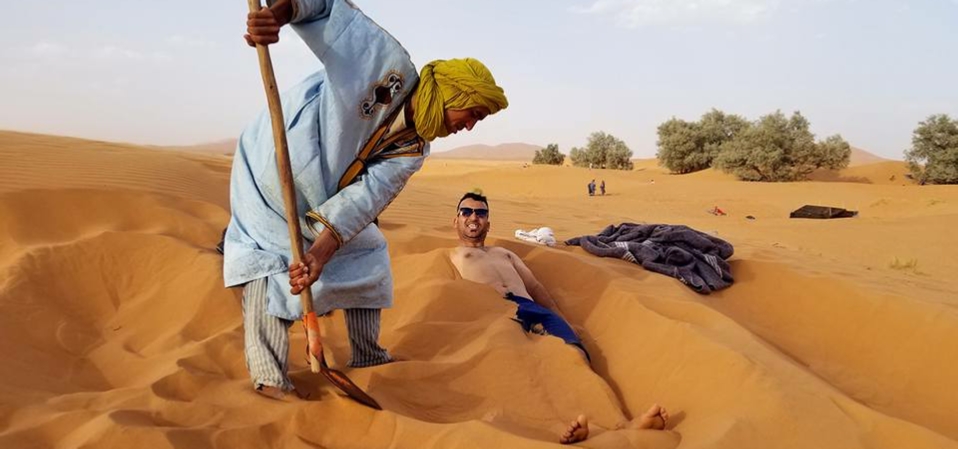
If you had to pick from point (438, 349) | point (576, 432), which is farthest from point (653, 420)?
point (438, 349)

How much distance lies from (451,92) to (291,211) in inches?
27.5

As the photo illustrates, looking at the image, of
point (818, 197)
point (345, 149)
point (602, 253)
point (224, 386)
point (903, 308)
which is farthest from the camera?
point (818, 197)

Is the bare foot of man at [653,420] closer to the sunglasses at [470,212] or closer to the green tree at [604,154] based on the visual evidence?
the sunglasses at [470,212]

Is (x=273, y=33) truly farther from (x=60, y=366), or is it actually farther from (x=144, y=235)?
(x=144, y=235)

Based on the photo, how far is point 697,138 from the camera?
1202 inches

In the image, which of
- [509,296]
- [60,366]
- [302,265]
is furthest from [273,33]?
[509,296]

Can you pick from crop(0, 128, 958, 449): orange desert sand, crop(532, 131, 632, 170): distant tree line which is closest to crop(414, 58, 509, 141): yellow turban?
crop(0, 128, 958, 449): orange desert sand

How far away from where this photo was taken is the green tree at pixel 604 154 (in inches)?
1375

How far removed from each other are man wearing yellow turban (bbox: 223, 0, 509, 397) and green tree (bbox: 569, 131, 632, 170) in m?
33.2

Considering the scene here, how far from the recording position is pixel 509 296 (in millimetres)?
3992

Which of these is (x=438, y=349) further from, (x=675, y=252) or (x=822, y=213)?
(x=822, y=213)

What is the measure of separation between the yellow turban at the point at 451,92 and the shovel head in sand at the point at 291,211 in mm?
488

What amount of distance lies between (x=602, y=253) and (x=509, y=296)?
1.55 m

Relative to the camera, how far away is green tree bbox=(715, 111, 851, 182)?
25.2 meters
